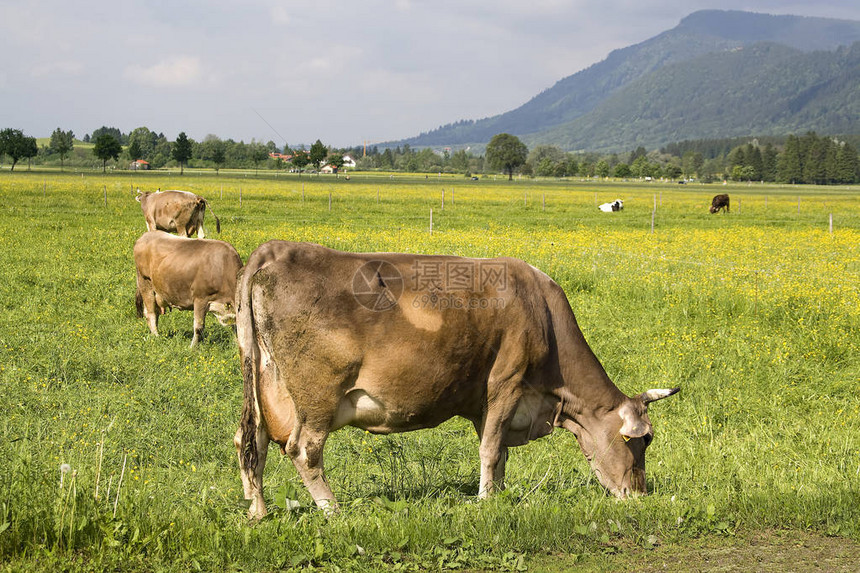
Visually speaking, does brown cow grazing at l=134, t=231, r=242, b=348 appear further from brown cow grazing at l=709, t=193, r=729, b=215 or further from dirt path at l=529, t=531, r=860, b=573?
brown cow grazing at l=709, t=193, r=729, b=215

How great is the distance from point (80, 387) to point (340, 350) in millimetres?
5186

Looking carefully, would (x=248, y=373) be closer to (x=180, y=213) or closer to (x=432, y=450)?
(x=432, y=450)

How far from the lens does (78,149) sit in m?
193

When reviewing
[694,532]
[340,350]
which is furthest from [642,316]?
[340,350]

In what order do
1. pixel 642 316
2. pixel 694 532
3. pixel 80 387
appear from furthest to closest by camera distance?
pixel 642 316
pixel 80 387
pixel 694 532

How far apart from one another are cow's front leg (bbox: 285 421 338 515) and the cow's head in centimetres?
232

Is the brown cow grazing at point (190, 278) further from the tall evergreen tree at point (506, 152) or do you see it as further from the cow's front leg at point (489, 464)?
the tall evergreen tree at point (506, 152)

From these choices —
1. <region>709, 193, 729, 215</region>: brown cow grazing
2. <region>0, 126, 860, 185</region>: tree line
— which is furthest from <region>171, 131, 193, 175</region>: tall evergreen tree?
<region>709, 193, 729, 215</region>: brown cow grazing

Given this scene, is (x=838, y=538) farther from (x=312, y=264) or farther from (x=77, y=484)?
(x=77, y=484)

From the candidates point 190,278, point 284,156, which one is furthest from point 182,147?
point 190,278

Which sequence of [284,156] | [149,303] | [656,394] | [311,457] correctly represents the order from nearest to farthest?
[311,457] < [656,394] < [149,303] < [284,156]

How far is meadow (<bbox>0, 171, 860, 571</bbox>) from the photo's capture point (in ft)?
15.5

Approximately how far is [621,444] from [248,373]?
10.5 feet

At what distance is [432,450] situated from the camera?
7.62 m
